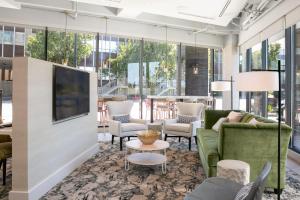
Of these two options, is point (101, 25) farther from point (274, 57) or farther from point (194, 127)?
point (274, 57)

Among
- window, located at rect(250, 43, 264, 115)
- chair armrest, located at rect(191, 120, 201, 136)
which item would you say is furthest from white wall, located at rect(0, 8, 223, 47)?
chair armrest, located at rect(191, 120, 201, 136)

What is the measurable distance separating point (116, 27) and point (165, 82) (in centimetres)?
233

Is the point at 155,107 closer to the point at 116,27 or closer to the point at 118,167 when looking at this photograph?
the point at 116,27

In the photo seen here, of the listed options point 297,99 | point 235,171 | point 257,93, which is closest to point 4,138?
point 235,171

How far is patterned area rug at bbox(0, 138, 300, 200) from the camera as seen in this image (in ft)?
9.53

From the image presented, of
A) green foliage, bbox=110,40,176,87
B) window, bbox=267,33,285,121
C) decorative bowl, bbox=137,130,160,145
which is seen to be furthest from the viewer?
green foliage, bbox=110,40,176,87

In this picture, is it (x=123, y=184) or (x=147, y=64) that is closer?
(x=123, y=184)

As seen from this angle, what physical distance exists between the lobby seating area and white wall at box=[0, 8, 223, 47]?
0.08 ft

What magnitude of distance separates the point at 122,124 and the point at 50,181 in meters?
2.21

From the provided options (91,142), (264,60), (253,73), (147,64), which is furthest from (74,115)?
(264,60)

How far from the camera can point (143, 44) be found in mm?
7414

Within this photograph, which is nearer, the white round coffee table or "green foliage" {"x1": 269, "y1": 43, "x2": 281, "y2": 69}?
the white round coffee table

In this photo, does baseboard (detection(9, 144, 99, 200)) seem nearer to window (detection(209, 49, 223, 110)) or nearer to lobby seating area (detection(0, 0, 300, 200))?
lobby seating area (detection(0, 0, 300, 200))

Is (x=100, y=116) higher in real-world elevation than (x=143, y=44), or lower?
lower
